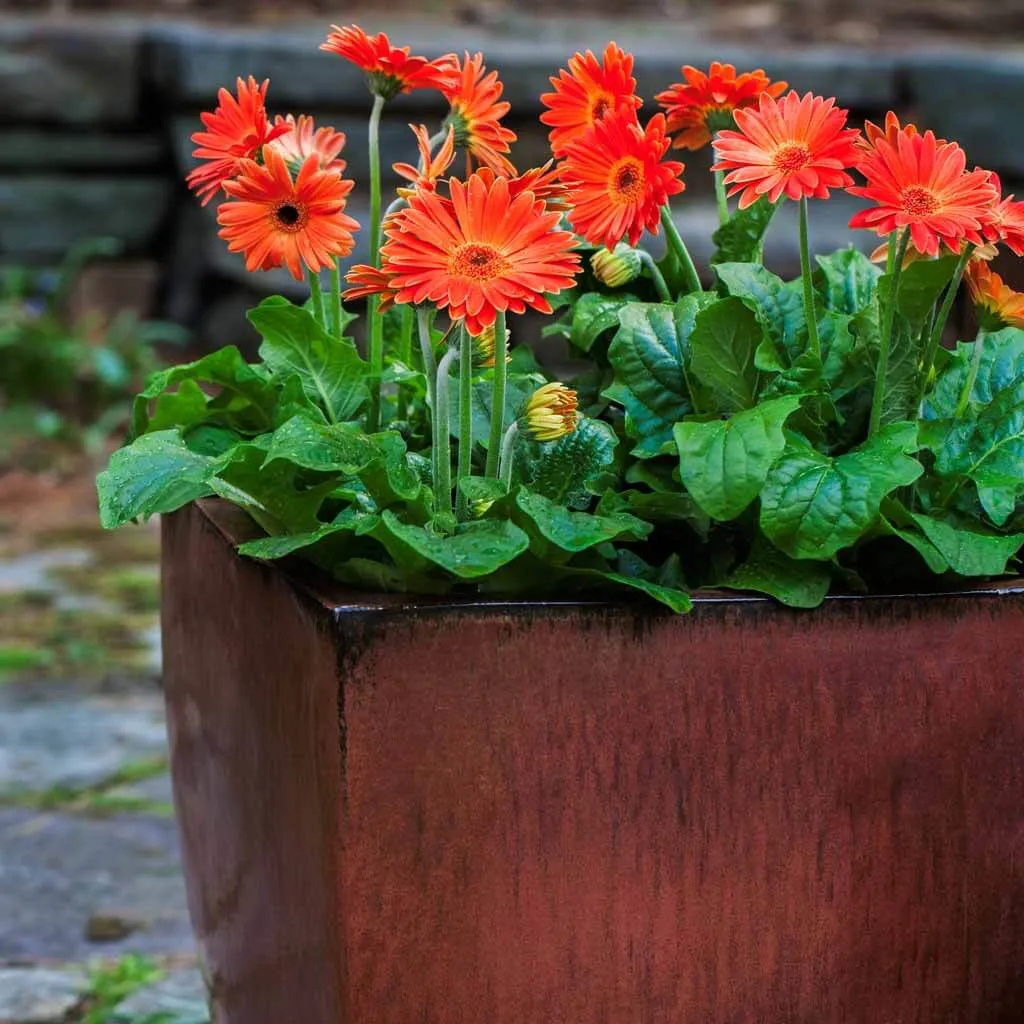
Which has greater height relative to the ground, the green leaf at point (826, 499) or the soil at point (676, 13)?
the soil at point (676, 13)

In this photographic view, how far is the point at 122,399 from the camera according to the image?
4605mm

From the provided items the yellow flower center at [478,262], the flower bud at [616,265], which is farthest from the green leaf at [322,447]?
the flower bud at [616,265]

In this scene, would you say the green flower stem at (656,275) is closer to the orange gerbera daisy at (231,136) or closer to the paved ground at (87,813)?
the orange gerbera daisy at (231,136)

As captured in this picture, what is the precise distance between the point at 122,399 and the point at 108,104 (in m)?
0.83

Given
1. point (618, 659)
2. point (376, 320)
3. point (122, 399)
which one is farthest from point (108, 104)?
point (618, 659)

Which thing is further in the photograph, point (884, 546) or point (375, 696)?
point (884, 546)

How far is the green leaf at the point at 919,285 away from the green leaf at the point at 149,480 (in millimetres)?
413

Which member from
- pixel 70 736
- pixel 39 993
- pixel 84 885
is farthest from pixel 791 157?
pixel 70 736

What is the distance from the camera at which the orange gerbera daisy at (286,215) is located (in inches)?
36.3

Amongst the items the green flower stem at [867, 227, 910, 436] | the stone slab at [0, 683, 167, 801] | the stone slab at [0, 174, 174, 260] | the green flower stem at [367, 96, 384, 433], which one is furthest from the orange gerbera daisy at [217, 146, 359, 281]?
the stone slab at [0, 174, 174, 260]

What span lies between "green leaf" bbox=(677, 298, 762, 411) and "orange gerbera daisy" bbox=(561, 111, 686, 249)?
78mm

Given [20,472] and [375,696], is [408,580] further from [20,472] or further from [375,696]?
[20,472]

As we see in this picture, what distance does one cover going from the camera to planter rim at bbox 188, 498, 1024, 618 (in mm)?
829

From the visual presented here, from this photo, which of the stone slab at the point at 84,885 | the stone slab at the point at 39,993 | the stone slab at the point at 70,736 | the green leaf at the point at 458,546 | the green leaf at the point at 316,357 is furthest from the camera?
the stone slab at the point at 70,736
